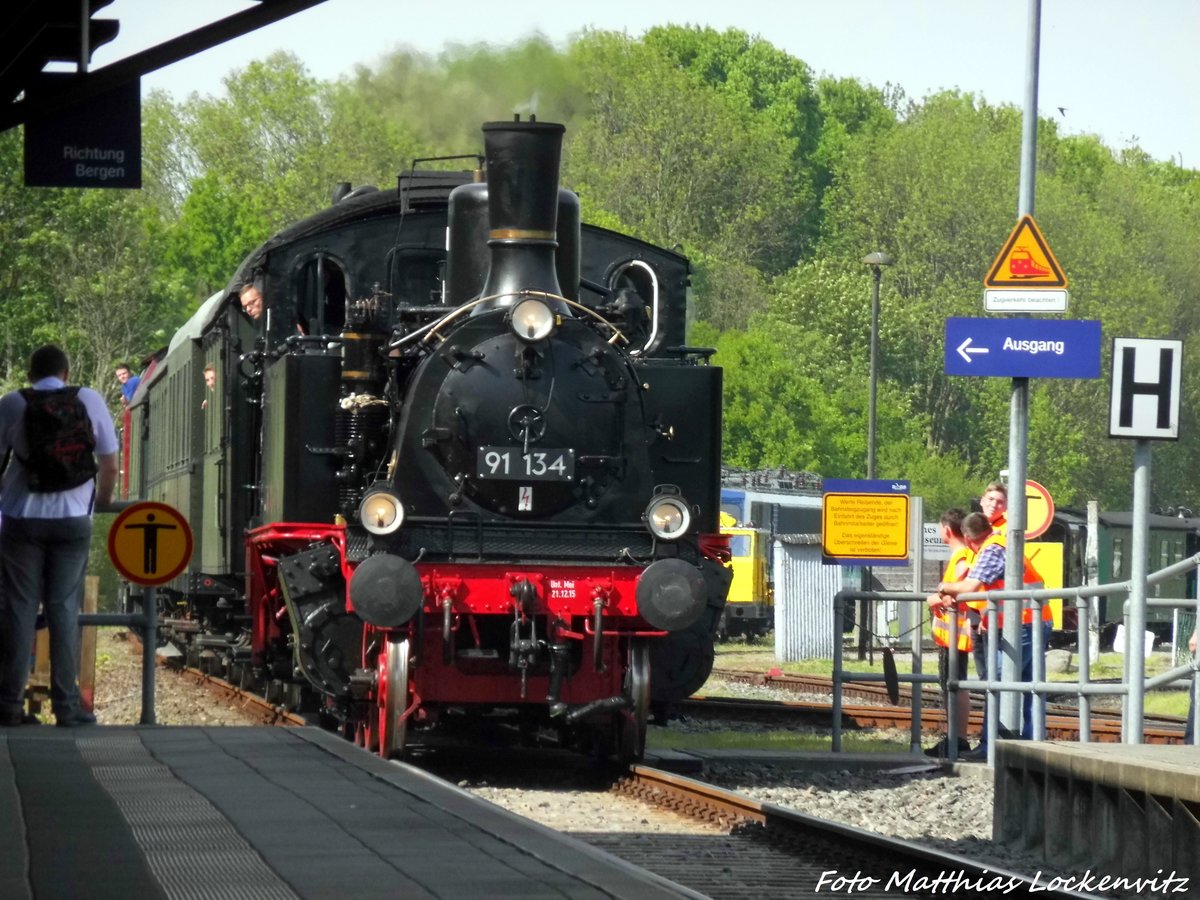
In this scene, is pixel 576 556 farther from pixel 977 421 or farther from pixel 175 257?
pixel 977 421

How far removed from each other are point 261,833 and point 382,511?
4.33 metres

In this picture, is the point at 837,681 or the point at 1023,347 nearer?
the point at 1023,347

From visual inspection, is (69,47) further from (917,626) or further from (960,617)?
(960,617)

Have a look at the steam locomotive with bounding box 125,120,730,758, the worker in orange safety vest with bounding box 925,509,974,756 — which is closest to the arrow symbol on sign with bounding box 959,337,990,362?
the worker in orange safety vest with bounding box 925,509,974,756

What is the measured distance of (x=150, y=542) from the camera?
9.92 m

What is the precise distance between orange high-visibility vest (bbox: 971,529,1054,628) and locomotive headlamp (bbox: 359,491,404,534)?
12.9 ft

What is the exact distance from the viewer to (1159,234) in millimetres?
69625

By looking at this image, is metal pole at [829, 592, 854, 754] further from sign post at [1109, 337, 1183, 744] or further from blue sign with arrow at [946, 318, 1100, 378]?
sign post at [1109, 337, 1183, 744]

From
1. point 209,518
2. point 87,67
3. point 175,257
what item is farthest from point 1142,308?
point 87,67

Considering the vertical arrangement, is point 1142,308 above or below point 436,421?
above

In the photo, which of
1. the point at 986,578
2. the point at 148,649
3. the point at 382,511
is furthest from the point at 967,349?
the point at 148,649

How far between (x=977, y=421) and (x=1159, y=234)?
11.7 m

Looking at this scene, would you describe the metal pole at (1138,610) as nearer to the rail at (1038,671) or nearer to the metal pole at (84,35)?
the rail at (1038,671)

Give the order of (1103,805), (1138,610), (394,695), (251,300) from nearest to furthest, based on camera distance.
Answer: (1103,805) → (1138,610) → (394,695) → (251,300)
